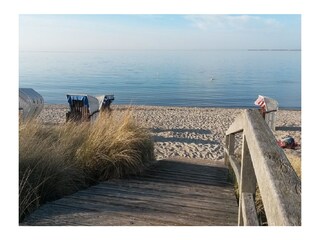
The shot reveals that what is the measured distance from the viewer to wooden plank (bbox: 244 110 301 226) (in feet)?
4.02

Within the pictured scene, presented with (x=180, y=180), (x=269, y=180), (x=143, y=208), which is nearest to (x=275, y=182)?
(x=269, y=180)

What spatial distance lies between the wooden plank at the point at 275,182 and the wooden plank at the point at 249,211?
14.0 inches

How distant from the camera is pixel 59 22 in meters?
4.50

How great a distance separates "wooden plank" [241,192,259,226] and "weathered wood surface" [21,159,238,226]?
393 millimetres

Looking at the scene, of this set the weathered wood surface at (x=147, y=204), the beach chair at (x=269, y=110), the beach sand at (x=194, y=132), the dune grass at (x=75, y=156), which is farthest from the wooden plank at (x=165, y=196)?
the beach chair at (x=269, y=110)

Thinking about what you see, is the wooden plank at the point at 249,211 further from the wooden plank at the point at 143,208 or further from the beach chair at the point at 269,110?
the beach chair at the point at 269,110

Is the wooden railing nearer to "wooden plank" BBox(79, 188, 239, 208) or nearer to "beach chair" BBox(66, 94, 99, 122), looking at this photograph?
"wooden plank" BBox(79, 188, 239, 208)

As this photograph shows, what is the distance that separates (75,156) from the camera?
3.92 metres

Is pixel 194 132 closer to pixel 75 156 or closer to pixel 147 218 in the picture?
pixel 75 156

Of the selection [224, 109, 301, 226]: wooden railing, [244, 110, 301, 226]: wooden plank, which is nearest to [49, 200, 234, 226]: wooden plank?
[224, 109, 301, 226]: wooden railing

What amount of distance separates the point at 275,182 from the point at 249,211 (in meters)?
0.83

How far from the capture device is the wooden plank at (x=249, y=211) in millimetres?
2128
